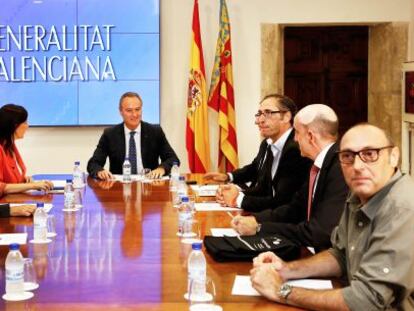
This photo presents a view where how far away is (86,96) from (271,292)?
197 inches

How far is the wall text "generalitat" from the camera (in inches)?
257

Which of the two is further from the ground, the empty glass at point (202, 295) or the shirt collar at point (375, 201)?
the shirt collar at point (375, 201)

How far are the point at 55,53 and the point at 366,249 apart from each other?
17.0ft

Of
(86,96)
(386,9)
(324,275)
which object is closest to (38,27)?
(86,96)

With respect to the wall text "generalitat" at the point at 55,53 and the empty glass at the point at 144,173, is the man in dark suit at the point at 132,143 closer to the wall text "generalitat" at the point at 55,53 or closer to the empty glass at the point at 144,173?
the empty glass at the point at 144,173

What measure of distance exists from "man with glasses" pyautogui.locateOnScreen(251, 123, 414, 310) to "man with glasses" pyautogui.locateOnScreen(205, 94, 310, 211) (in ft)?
4.48

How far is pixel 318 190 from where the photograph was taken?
2949 mm

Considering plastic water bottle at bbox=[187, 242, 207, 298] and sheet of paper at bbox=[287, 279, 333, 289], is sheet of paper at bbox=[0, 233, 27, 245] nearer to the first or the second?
plastic water bottle at bbox=[187, 242, 207, 298]

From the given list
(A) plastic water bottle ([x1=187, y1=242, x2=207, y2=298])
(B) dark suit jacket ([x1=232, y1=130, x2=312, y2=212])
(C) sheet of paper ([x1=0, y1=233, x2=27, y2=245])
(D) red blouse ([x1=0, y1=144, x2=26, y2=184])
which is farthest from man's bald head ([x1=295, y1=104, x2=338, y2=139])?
(D) red blouse ([x1=0, y1=144, x2=26, y2=184])

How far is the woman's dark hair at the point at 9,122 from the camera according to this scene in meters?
4.69

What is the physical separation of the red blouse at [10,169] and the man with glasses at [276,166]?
5.53ft

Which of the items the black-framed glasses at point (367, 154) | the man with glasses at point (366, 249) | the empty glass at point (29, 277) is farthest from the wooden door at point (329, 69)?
the empty glass at point (29, 277)

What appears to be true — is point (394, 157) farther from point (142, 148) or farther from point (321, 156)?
point (142, 148)

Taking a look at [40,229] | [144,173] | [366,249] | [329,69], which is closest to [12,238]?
[40,229]
